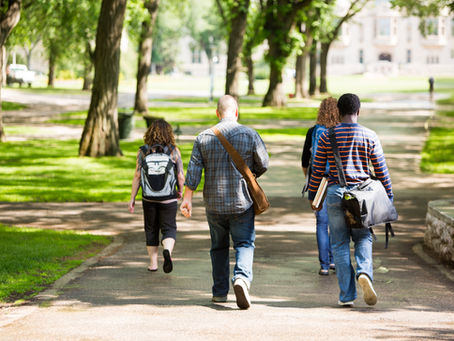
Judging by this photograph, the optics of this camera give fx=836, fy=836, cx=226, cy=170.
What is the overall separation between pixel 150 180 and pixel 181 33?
344 ft

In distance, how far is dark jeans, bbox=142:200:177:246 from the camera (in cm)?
834

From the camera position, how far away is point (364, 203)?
6.56m

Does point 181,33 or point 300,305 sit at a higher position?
point 181,33

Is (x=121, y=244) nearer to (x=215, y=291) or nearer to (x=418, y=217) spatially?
(x=215, y=291)

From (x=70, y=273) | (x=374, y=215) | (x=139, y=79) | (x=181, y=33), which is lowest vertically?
(x=70, y=273)

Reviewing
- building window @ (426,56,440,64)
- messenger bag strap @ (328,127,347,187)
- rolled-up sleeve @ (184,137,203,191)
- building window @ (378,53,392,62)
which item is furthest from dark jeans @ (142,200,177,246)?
building window @ (426,56,440,64)

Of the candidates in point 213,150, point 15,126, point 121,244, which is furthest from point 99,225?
point 15,126

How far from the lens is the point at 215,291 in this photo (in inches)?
275

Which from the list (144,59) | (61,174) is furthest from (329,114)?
(144,59)

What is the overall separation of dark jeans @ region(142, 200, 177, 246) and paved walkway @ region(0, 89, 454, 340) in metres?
0.38

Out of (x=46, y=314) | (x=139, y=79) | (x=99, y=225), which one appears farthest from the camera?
(x=139, y=79)

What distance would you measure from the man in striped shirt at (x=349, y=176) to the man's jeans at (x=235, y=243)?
26.9 inches

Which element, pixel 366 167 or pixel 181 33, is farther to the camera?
pixel 181 33

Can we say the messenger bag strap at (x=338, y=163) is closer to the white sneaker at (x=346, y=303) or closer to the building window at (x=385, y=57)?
the white sneaker at (x=346, y=303)
